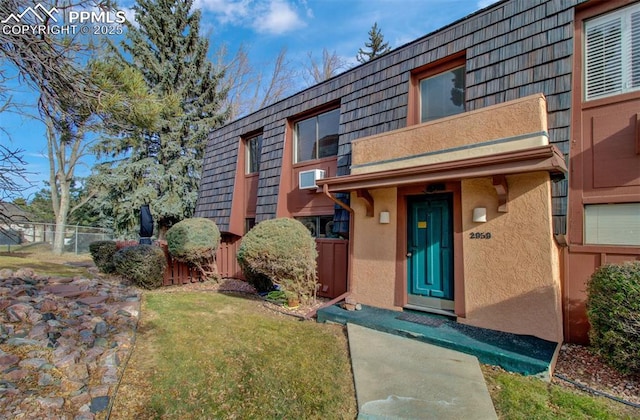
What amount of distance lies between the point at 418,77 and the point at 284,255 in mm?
4315

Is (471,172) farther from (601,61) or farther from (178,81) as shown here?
(178,81)

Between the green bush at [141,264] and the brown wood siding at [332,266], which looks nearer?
the brown wood siding at [332,266]

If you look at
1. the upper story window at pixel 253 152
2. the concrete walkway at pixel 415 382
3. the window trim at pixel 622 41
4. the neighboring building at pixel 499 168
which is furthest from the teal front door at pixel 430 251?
the upper story window at pixel 253 152

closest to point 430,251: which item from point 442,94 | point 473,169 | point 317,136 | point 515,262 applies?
point 515,262

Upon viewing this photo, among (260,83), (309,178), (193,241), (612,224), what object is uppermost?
(260,83)

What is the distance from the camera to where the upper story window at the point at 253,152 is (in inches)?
399

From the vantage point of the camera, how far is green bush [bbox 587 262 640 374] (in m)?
3.29

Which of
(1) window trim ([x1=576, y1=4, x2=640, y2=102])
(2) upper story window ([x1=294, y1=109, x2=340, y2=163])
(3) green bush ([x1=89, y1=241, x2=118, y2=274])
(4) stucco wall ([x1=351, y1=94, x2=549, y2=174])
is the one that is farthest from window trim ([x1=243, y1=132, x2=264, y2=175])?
(1) window trim ([x1=576, y1=4, x2=640, y2=102])

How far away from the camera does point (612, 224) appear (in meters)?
4.30

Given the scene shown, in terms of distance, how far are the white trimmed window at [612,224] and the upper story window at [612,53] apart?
153 cm

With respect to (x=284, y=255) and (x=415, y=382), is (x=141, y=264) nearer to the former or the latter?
(x=284, y=255)

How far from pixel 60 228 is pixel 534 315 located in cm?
2079

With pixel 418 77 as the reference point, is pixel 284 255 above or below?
below

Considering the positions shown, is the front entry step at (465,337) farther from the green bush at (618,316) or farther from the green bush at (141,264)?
the green bush at (141,264)
